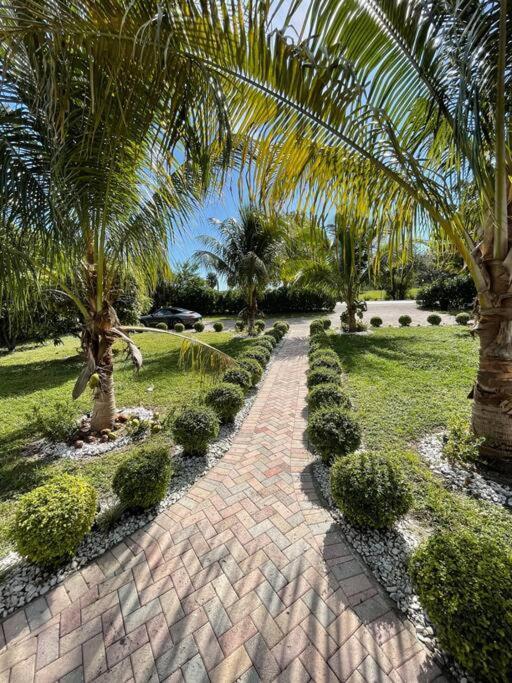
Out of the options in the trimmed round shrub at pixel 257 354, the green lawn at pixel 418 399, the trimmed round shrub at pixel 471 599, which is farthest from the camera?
the trimmed round shrub at pixel 257 354

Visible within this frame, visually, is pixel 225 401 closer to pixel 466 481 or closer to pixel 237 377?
pixel 237 377

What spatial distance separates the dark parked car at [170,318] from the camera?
76.3 ft

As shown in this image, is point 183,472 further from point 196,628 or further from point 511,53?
point 511,53

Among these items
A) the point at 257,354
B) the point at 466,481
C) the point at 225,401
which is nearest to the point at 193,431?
the point at 225,401

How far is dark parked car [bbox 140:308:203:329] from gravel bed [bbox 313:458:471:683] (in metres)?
21.8

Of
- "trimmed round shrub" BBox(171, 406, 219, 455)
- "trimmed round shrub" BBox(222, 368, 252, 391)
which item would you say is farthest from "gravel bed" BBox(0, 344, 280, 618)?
"trimmed round shrub" BBox(222, 368, 252, 391)

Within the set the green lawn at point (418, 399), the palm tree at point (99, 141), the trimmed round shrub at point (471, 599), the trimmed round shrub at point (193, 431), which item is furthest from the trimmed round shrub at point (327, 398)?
the palm tree at point (99, 141)

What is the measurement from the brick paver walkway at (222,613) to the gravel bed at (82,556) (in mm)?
103

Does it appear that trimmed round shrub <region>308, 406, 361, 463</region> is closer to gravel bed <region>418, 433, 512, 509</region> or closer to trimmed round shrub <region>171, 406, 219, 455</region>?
gravel bed <region>418, 433, 512, 509</region>

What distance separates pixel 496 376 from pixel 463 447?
1022mm

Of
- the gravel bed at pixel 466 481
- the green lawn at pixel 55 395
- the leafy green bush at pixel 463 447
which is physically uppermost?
the leafy green bush at pixel 463 447

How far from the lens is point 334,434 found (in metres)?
3.90

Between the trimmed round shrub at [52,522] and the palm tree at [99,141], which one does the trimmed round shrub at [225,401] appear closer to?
the palm tree at [99,141]

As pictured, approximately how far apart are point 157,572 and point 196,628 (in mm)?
641
